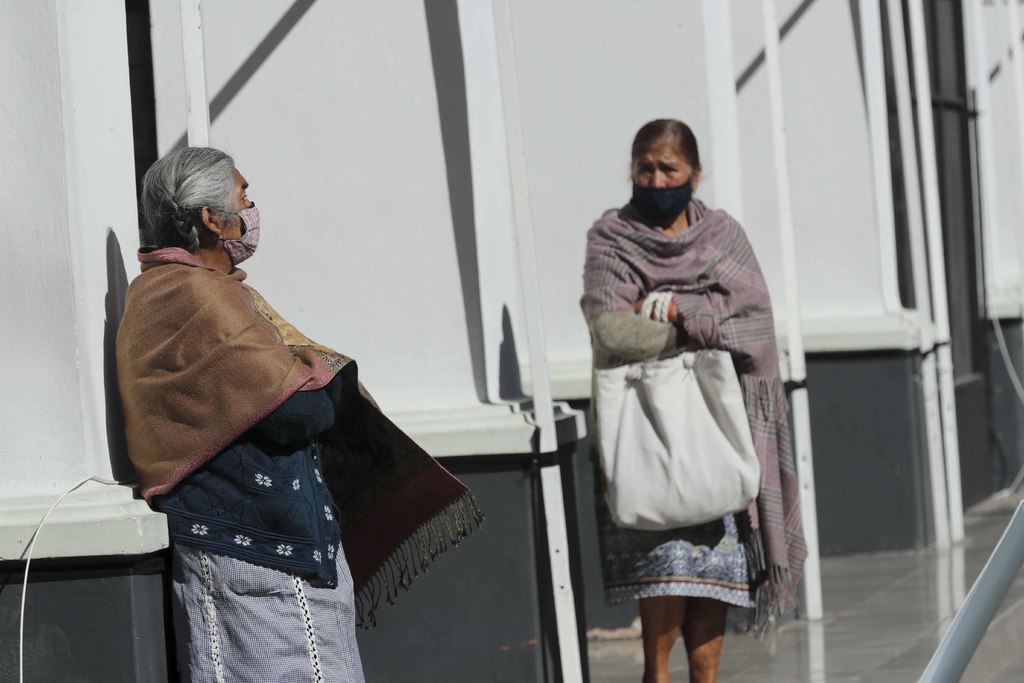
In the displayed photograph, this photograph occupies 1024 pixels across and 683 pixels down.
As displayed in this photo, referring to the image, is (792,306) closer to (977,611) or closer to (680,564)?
(680,564)

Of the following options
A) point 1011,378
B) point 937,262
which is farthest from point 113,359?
point 1011,378

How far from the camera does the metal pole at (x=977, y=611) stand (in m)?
3.40

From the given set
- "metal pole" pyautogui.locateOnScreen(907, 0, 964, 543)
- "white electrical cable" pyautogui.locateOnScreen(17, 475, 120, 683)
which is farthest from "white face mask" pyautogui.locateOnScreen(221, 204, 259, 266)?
"metal pole" pyautogui.locateOnScreen(907, 0, 964, 543)

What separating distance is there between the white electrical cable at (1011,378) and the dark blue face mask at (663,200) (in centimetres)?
670

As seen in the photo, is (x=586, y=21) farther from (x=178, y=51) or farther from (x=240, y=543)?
(x=240, y=543)

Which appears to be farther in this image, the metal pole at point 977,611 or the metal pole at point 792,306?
the metal pole at point 792,306

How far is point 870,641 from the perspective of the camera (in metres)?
6.60

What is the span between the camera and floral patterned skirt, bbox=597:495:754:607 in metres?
5.13

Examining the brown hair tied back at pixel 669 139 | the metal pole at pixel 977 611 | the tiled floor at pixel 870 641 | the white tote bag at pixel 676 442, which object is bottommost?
the tiled floor at pixel 870 641

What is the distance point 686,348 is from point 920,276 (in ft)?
13.1

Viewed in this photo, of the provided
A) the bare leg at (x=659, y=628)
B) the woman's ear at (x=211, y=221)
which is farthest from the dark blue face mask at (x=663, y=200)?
the woman's ear at (x=211, y=221)

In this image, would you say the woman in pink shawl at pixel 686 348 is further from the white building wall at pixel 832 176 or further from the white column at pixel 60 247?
the white building wall at pixel 832 176

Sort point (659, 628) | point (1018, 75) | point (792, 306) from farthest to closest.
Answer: point (1018, 75)
point (792, 306)
point (659, 628)

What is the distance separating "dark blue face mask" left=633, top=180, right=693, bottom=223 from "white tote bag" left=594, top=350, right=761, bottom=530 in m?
0.43
